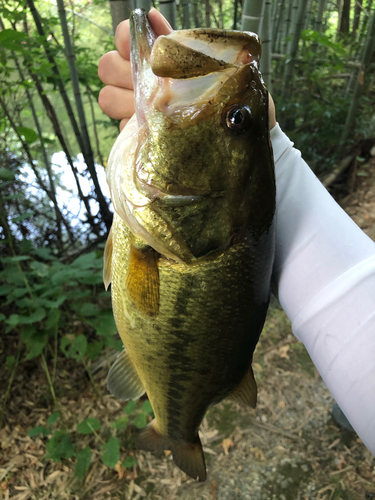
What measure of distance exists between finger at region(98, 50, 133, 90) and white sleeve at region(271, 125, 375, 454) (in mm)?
626

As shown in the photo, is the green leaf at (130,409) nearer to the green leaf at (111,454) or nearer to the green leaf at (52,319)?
the green leaf at (111,454)

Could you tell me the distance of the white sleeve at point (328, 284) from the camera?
3.34 feet

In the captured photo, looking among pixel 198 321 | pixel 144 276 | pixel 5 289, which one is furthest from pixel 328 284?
pixel 5 289

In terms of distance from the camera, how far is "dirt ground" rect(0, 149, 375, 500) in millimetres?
2164

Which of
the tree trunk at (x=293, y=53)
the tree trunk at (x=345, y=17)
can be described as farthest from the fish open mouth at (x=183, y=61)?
the tree trunk at (x=345, y=17)

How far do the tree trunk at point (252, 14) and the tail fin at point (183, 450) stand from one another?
80.8 inches

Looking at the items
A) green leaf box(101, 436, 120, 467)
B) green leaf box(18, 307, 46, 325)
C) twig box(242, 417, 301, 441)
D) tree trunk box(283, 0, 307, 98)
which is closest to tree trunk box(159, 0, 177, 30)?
green leaf box(18, 307, 46, 325)

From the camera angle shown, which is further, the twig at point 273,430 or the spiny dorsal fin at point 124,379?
the twig at point 273,430

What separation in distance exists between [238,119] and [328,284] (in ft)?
2.20

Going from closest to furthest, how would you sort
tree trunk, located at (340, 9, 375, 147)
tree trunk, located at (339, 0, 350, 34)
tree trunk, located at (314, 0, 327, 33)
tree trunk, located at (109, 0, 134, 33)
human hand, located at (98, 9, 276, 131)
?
human hand, located at (98, 9, 276, 131), tree trunk, located at (109, 0, 134, 33), tree trunk, located at (340, 9, 375, 147), tree trunk, located at (314, 0, 327, 33), tree trunk, located at (339, 0, 350, 34)

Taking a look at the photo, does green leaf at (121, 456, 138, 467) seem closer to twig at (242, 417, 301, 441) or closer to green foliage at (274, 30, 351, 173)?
twig at (242, 417, 301, 441)

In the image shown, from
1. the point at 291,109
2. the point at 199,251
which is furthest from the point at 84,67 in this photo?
the point at 199,251

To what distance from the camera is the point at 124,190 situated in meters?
0.89

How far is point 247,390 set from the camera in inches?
47.5
